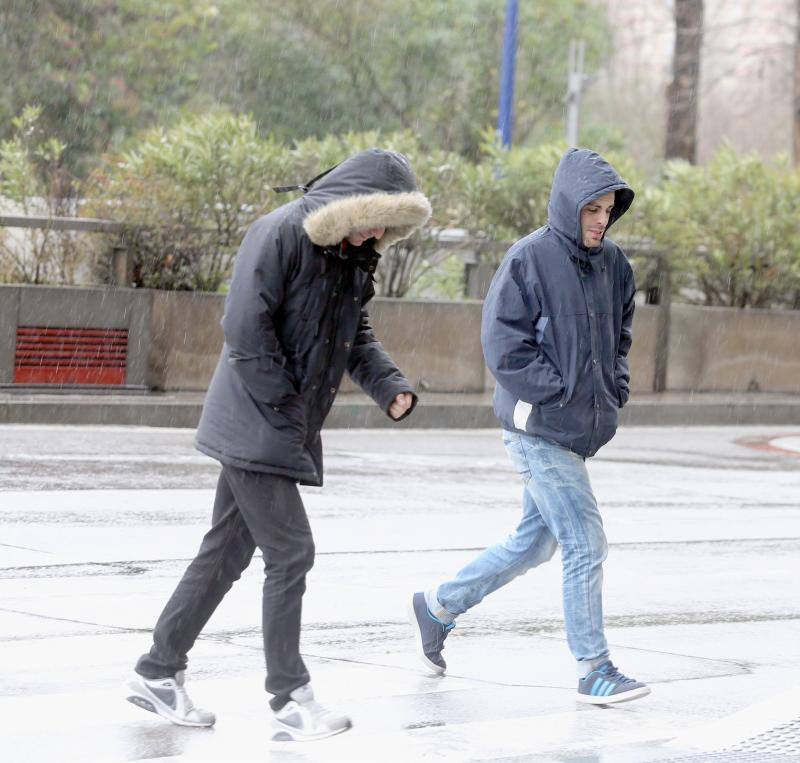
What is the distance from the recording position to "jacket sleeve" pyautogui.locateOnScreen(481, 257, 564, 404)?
18.2ft

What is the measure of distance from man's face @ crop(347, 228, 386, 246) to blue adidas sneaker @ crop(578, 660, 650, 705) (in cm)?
165

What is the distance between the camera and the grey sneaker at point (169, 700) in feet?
16.6

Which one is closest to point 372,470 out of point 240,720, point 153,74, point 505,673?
point 505,673

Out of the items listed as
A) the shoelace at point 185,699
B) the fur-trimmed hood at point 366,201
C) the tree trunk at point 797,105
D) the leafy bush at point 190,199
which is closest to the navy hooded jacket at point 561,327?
the fur-trimmed hood at point 366,201

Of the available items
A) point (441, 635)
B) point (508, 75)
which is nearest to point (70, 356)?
point (508, 75)

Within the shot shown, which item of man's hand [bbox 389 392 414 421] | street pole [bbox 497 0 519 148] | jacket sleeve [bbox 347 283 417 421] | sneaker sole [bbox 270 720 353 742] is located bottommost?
sneaker sole [bbox 270 720 353 742]

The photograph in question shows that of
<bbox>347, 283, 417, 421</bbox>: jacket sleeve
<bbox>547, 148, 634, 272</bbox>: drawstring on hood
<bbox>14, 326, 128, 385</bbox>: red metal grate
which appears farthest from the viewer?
<bbox>14, 326, 128, 385</bbox>: red metal grate

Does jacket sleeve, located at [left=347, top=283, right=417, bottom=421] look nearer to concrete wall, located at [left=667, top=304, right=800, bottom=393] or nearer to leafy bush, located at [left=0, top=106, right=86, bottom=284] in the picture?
leafy bush, located at [left=0, top=106, right=86, bottom=284]

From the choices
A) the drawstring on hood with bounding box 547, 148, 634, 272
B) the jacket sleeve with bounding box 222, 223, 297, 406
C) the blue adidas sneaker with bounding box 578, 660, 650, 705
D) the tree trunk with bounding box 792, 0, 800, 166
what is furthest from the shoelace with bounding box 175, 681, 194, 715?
the tree trunk with bounding box 792, 0, 800, 166

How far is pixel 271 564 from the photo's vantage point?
498cm

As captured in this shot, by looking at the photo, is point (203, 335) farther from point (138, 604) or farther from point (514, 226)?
point (138, 604)

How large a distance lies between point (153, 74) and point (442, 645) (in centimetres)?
3094

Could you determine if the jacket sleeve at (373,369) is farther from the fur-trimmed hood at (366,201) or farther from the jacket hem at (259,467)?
the jacket hem at (259,467)

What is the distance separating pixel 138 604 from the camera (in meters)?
6.95
